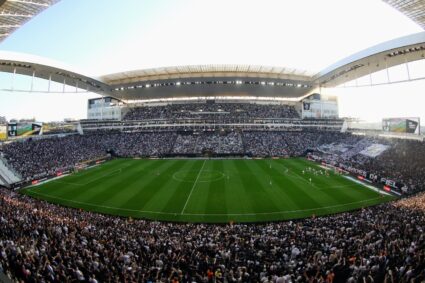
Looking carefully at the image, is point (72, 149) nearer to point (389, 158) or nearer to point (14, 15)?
point (14, 15)

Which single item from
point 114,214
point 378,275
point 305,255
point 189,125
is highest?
point 189,125

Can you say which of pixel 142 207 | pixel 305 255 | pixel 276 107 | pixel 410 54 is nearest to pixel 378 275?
pixel 305 255

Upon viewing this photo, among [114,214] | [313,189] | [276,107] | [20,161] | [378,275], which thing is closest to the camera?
[378,275]

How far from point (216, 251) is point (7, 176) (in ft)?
127

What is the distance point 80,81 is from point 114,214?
46798 mm

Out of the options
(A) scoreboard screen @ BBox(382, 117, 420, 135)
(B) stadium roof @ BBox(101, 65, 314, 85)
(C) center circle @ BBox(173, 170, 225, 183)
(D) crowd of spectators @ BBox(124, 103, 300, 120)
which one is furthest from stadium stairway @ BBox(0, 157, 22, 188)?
(A) scoreboard screen @ BBox(382, 117, 420, 135)

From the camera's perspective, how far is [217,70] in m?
60.1

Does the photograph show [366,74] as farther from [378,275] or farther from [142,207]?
[378,275]

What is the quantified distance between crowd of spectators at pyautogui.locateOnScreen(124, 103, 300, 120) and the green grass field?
30.3 meters

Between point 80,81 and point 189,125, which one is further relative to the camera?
point 189,125

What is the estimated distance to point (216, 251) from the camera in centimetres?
1391

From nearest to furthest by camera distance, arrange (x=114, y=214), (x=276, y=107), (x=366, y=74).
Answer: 1. (x=114, y=214)
2. (x=366, y=74)
3. (x=276, y=107)

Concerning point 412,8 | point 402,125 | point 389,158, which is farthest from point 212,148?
point 412,8

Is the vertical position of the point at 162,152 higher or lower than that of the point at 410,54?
lower
